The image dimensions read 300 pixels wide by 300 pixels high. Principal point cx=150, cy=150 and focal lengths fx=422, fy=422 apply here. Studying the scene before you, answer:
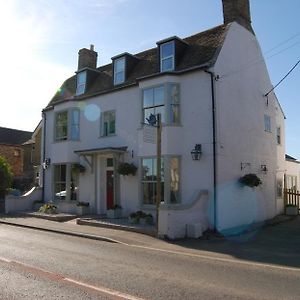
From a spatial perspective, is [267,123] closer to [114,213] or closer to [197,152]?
[197,152]

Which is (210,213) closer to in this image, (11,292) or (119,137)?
(119,137)

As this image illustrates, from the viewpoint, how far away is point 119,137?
2098 centimetres

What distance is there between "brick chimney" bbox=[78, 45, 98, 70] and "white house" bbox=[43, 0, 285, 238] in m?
2.03

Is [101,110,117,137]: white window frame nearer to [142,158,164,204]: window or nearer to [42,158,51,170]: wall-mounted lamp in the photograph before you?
[142,158,164,204]: window

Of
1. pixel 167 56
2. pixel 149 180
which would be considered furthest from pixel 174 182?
pixel 167 56

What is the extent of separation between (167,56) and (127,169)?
5.57 m

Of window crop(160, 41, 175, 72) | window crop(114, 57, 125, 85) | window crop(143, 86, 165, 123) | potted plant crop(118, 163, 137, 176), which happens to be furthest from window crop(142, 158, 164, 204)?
window crop(114, 57, 125, 85)

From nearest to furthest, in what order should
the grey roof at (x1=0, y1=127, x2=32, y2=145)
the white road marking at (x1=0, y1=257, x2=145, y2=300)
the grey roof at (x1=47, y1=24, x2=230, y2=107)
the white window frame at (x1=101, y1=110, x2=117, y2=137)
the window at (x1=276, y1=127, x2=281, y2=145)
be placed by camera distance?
the white road marking at (x1=0, y1=257, x2=145, y2=300) < the grey roof at (x1=47, y1=24, x2=230, y2=107) < the white window frame at (x1=101, y1=110, x2=117, y2=137) < the window at (x1=276, y1=127, x2=281, y2=145) < the grey roof at (x1=0, y1=127, x2=32, y2=145)

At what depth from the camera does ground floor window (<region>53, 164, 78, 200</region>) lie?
23109 mm

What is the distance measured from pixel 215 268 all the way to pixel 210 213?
24.0 ft

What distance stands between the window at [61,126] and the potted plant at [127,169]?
5.47m

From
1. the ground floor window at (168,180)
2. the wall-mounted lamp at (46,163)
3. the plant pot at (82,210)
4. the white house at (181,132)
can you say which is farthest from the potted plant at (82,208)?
the wall-mounted lamp at (46,163)

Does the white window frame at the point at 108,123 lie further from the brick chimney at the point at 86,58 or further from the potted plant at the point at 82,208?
the brick chimney at the point at 86,58

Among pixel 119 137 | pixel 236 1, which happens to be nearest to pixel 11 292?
pixel 119 137
